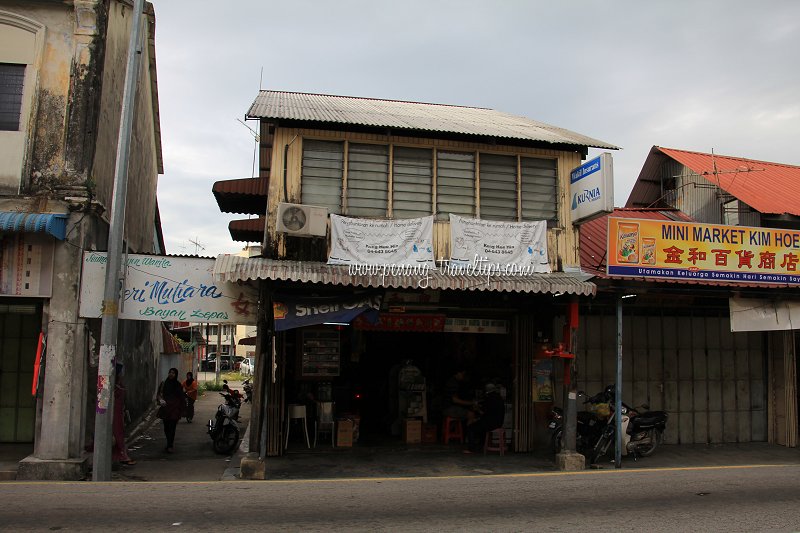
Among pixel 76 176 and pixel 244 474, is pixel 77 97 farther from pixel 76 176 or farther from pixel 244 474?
pixel 244 474

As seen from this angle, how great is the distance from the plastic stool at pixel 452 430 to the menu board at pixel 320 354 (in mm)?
2651

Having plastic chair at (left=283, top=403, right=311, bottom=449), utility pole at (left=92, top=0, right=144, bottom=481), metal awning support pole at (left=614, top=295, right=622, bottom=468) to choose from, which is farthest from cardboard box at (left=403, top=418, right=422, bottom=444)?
utility pole at (left=92, top=0, right=144, bottom=481)

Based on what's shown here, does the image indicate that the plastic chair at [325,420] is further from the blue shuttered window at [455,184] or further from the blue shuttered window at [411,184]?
the blue shuttered window at [455,184]

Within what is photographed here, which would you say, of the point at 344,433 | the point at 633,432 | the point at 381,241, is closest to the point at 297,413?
the point at 344,433

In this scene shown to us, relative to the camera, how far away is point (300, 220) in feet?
36.2

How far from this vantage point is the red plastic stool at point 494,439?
1265 cm

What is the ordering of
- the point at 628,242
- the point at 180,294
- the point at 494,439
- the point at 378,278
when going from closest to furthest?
the point at 378,278
the point at 180,294
the point at 628,242
the point at 494,439

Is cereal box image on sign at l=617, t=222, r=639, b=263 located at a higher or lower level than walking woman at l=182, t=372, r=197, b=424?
higher

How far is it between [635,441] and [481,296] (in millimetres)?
4154

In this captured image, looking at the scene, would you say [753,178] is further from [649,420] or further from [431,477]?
[431,477]

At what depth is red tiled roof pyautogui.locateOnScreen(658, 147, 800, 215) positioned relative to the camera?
1608 centimetres

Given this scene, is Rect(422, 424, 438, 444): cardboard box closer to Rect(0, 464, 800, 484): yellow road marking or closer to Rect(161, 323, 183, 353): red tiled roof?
Rect(0, 464, 800, 484): yellow road marking

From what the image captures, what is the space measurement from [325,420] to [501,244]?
5.15 metres

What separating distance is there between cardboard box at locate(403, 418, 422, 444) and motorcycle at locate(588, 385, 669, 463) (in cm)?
353
